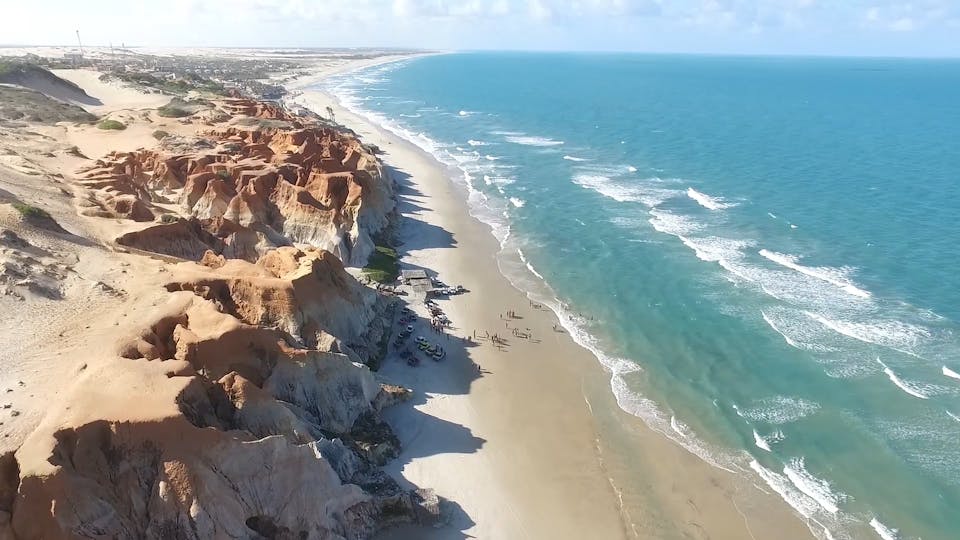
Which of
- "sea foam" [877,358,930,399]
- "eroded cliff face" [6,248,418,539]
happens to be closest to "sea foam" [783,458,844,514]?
"sea foam" [877,358,930,399]

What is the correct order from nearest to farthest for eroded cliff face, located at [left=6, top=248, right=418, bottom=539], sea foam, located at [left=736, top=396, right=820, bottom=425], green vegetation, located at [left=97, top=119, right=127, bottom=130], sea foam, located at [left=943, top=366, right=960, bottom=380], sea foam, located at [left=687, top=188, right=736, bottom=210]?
eroded cliff face, located at [left=6, top=248, right=418, bottom=539], sea foam, located at [left=736, top=396, right=820, bottom=425], sea foam, located at [left=943, top=366, right=960, bottom=380], sea foam, located at [left=687, top=188, right=736, bottom=210], green vegetation, located at [left=97, top=119, right=127, bottom=130]

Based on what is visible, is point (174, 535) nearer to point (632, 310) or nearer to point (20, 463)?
point (20, 463)

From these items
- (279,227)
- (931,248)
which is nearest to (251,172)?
(279,227)

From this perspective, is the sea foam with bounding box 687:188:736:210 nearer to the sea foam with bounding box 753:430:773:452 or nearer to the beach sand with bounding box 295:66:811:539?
the beach sand with bounding box 295:66:811:539

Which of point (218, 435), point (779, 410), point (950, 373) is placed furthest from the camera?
point (950, 373)

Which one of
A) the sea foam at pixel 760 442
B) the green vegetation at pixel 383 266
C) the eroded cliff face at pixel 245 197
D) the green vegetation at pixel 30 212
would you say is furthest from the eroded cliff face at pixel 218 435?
the sea foam at pixel 760 442

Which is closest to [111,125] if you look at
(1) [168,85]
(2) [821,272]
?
(1) [168,85]

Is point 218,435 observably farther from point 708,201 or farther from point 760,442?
point 708,201
